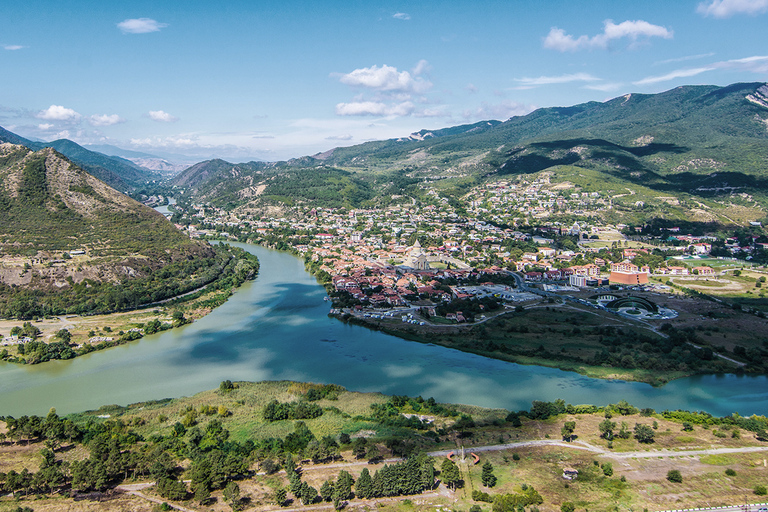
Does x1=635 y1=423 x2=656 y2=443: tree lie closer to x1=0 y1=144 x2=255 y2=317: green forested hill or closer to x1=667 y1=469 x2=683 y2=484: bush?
x1=667 y1=469 x2=683 y2=484: bush

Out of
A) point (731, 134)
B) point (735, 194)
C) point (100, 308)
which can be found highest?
point (731, 134)

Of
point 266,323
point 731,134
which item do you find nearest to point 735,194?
point 731,134

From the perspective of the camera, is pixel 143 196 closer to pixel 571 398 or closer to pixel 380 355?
pixel 380 355

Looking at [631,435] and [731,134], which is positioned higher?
[731,134]

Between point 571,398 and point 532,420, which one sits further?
point 571,398

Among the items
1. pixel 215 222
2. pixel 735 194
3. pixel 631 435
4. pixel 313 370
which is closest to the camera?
pixel 631 435

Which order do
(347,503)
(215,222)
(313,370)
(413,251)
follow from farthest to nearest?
(215,222)
(413,251)
(313,370)
(347,503)

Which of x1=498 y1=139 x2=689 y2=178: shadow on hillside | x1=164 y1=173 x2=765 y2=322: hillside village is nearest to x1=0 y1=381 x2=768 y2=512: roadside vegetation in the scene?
x1=164 y1=173 x2=765 y2=322: hillside village
